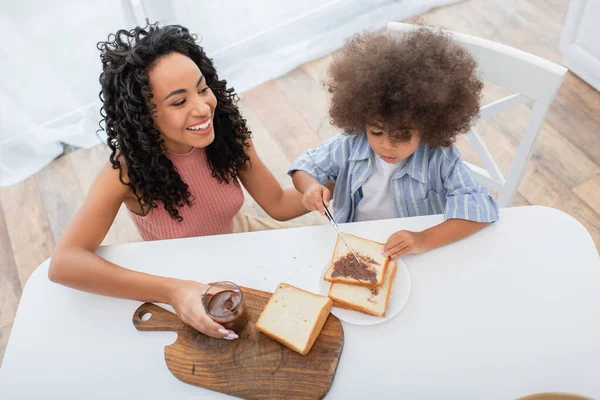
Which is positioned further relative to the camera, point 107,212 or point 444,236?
point 107,212

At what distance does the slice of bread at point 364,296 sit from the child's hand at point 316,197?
0.74ft

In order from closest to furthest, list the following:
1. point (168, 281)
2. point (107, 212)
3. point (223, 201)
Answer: point (168, 281)
point (107, 212)
point (223, 201)

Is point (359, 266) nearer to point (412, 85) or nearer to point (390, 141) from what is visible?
point (390, 141)

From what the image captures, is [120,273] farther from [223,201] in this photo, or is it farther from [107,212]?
[223,201]

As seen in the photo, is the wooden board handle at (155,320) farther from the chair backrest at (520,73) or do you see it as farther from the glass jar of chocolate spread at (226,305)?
the chair backrest at (520,73)

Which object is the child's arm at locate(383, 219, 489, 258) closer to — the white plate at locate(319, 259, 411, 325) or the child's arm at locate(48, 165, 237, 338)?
the white plate at locate(319, 259, 411, 325)

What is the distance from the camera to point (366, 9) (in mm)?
2799

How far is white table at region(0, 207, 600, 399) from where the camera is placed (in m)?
0.90

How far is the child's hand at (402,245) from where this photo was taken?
104 centimetres

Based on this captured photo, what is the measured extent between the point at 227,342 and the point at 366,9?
232 centimetres

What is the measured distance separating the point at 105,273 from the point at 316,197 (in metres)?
0.49

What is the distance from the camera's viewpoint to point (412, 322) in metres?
0.97

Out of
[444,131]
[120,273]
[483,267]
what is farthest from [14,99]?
[483,267]

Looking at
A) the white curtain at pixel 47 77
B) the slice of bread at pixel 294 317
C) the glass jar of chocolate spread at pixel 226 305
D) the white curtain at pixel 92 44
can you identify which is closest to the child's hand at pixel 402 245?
the slice of bread at pixel 294 317
